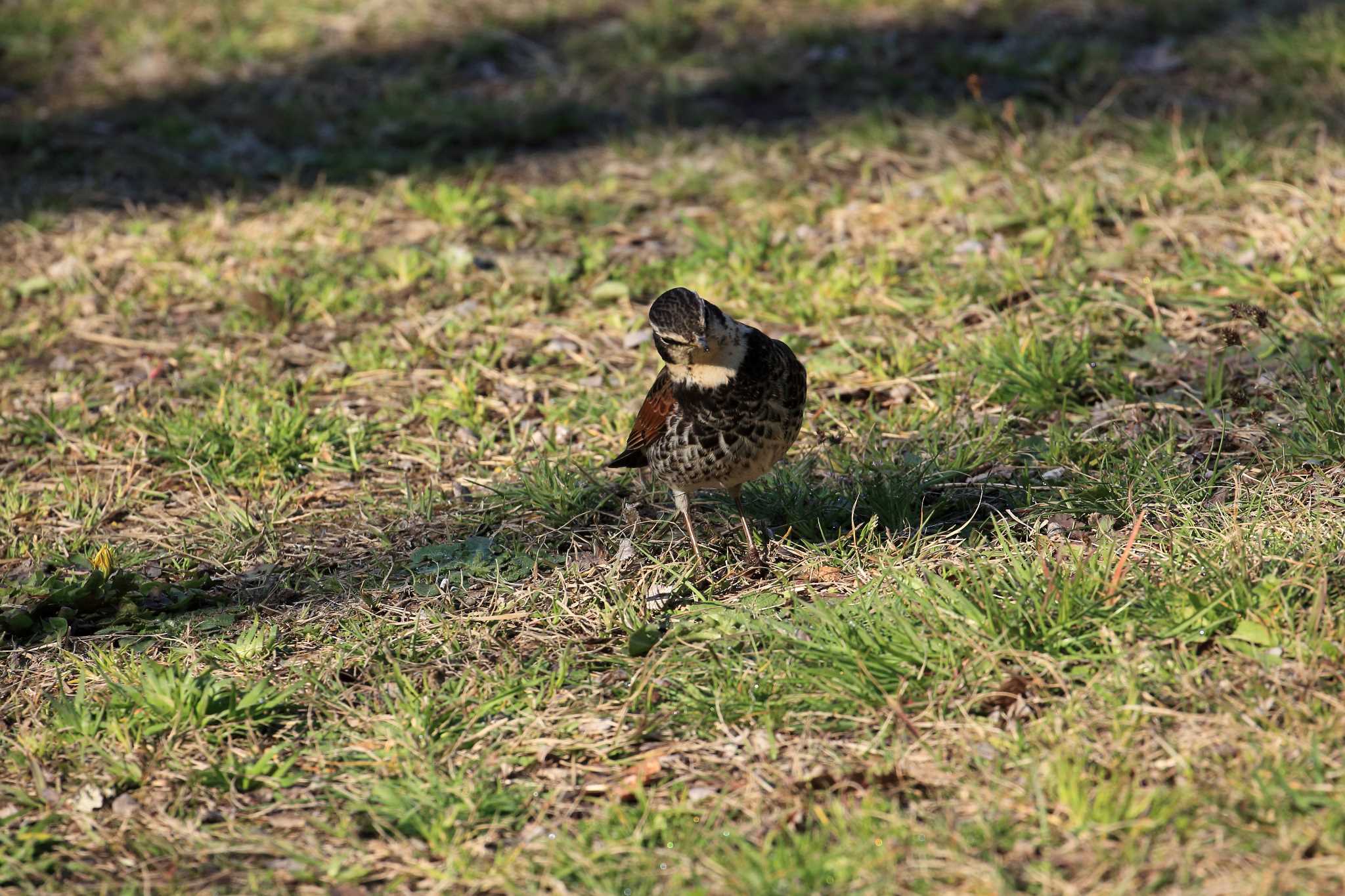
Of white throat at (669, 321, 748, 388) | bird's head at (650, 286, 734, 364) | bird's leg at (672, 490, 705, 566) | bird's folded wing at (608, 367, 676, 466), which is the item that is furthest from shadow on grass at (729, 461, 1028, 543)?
bird's head at (650, 286, 734, 364)

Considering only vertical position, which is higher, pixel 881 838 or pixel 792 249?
pixel 792 249

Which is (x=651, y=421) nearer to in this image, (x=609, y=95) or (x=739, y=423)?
(x=739, y=423)

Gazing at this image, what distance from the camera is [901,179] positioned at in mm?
7871

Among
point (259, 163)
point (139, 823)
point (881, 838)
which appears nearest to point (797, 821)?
point (881, 838)

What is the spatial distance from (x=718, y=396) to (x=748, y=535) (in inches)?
23.8

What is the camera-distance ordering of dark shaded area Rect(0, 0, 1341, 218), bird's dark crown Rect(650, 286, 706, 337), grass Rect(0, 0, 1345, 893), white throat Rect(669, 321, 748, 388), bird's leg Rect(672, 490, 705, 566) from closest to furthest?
1. grass Rect(0, 0, 1345, 893)
2. bird's dark crown Rect(650, 286, 706, 337)
3. white throat Rect(669, 321, 748, 388)
4. bird's leg Rect(672, 490, 705, 566)
5. dark shaded area Rect(0, 0, 1341, 218)

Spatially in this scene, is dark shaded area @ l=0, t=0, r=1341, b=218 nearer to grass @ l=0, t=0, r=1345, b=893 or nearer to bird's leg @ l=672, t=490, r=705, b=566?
grass @ l=0, t=0, r=1345, b=893

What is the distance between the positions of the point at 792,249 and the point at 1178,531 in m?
3.44

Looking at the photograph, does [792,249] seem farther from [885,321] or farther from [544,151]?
[544,151]

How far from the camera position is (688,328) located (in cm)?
438

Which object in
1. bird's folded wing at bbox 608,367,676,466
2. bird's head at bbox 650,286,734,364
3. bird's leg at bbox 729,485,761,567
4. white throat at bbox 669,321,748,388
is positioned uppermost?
bird's head at bbox 650,286,734,364

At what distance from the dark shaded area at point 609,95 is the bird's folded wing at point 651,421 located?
4187mm

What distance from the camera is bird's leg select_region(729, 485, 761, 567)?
489 centimetres

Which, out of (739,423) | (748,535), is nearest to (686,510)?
(748,535)
